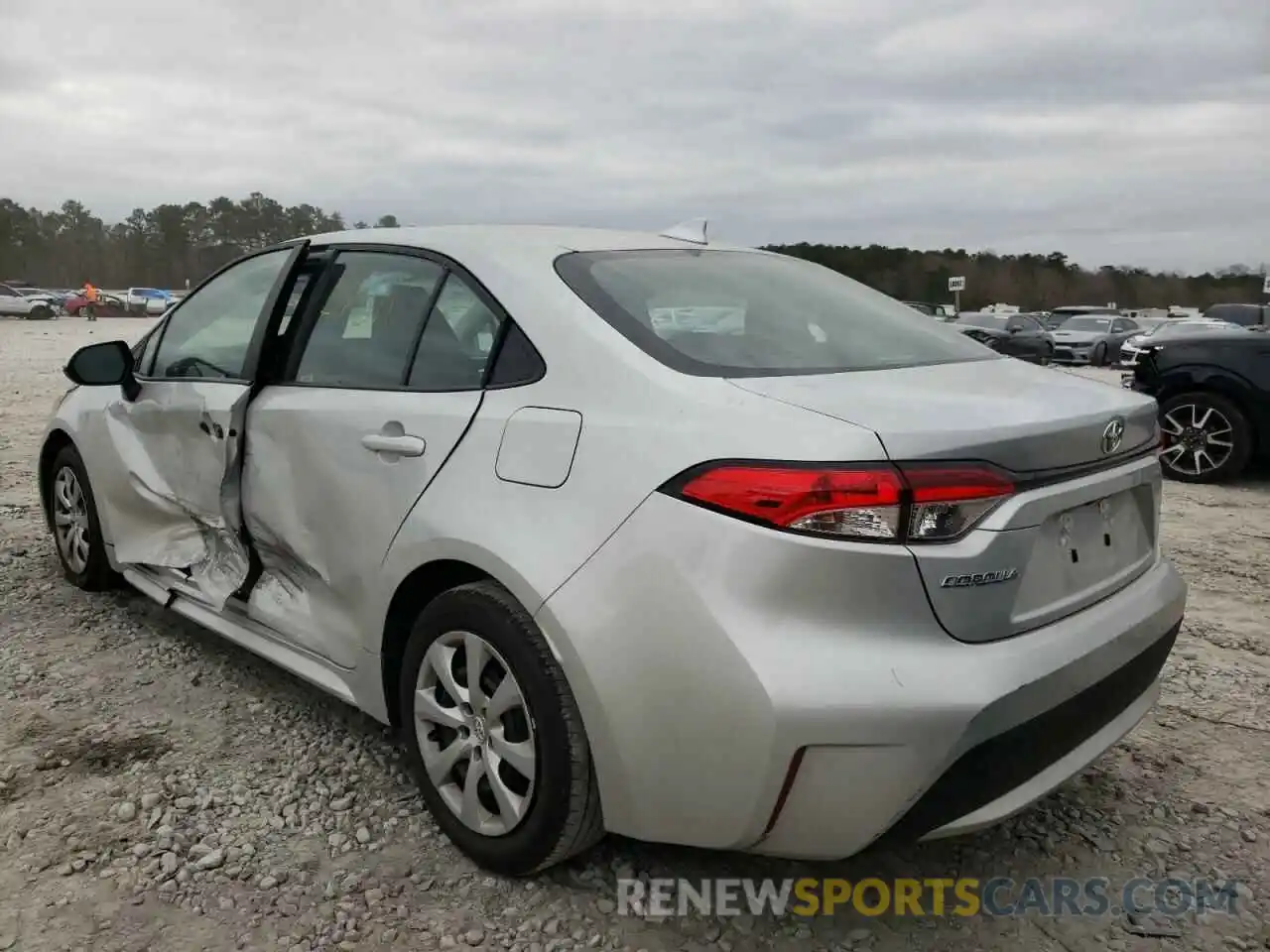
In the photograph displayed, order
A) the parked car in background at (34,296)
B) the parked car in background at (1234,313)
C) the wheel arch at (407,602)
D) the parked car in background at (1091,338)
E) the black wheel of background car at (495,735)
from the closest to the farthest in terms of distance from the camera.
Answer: the black wheel of background car at (495,735)
the wheel arch at (407,602)
the parked car in background at (1234,313)
the parked car in background at (1091,338)
the parked car in background at (34,296)

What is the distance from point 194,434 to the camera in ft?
10.9

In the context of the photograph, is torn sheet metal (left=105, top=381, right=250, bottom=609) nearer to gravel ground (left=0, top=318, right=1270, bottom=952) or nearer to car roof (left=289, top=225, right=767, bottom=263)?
gravel ground (left=0, top=318, right=1270, bottom=952)

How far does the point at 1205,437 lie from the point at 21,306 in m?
42.4

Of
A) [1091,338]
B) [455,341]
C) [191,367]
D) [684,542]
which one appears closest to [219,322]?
[191,367]

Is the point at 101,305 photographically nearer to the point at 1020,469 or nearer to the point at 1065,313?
the point at 1065,313

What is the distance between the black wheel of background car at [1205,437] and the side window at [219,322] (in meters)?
6.75

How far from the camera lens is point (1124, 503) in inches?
90.8

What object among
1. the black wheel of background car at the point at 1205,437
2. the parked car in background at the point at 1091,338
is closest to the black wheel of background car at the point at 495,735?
the black wheel of background car at the point at 1205,437

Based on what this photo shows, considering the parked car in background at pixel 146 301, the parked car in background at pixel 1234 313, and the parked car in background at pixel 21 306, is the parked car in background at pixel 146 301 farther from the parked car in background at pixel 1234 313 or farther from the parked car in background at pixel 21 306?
the parked car in background at pixel 1234 313

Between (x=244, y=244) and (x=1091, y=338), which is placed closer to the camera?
(x=1091, y=338)

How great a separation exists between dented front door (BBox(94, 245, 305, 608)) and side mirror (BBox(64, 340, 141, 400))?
5 cm

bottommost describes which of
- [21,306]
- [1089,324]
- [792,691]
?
[21,306]

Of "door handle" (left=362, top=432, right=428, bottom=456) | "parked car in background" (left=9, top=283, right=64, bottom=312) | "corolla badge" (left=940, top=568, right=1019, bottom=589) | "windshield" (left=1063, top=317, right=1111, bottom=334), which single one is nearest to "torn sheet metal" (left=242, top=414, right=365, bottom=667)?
"door handle" (left=362, top=432, right=428, bottom=456)

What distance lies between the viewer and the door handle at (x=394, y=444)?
2.45m
